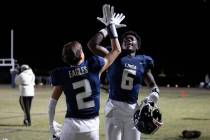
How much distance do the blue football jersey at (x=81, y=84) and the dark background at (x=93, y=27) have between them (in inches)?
A: 1528

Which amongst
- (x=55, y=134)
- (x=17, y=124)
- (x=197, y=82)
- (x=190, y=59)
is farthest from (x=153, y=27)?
(x=55, y=134)

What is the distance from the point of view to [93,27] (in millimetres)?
46562

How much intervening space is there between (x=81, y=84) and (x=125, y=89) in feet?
4.94

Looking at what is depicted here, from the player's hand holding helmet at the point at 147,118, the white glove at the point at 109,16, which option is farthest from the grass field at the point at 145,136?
the white glove at the point at 109,16

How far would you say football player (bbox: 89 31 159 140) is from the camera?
260 inches

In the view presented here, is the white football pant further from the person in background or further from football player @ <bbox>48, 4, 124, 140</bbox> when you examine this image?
the person in background

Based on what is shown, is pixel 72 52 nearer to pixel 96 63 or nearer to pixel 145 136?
pixel 96 63

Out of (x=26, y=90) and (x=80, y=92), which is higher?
(x=80, y=92)

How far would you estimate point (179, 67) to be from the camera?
42531 mm

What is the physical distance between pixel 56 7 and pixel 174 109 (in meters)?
30.9

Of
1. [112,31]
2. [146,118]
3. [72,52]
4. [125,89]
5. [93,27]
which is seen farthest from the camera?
[93,27]

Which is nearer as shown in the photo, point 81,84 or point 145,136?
point 81,84

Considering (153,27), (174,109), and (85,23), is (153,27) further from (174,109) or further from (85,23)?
(174,109)

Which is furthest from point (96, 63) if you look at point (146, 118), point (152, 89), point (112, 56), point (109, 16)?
point (152, 89)
